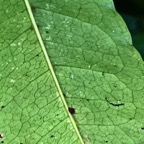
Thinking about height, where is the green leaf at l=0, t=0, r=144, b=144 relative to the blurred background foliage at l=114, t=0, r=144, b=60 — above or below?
above

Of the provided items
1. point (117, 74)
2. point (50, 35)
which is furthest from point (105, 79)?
point (50, 35)

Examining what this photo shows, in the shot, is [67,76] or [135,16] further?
[135,16]

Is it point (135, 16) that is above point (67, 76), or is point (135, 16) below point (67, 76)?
below

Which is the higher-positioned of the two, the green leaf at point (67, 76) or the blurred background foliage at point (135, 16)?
the green leaf at point (67, 76)

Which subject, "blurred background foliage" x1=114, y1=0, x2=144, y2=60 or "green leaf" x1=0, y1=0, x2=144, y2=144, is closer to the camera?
"green leaf" x1=0, y1=0, x2=144, y2=144

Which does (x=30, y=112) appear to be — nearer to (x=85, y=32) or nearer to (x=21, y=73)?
(x=21, y=73)
